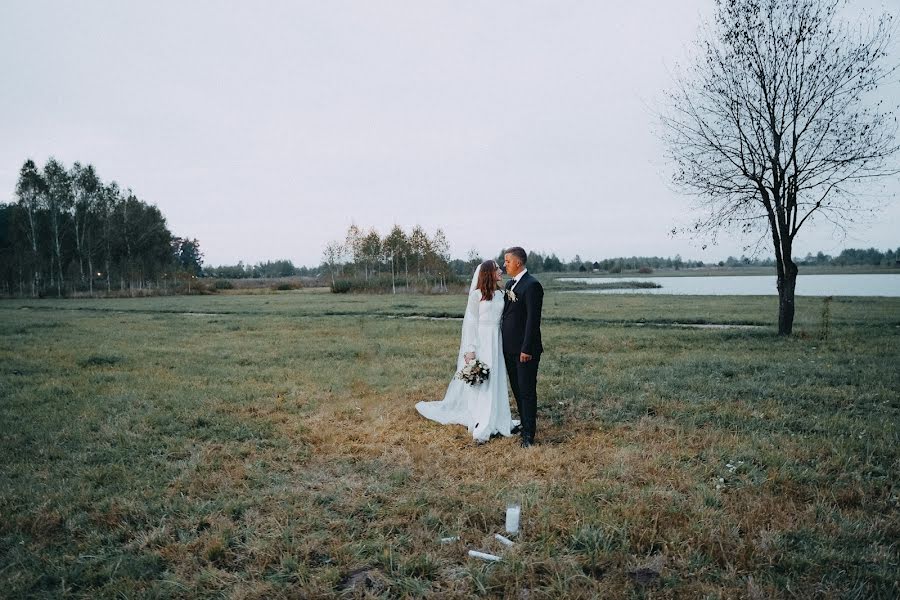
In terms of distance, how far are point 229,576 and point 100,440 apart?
476cm

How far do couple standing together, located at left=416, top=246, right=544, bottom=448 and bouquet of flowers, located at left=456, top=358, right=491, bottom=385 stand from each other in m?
0.09

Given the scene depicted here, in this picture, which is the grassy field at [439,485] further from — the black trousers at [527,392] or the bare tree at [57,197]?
the bare tree at [57,197]

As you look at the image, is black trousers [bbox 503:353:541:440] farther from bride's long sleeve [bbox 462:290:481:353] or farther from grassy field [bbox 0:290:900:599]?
bride's long sleeve [bbox 462:290:481:353]

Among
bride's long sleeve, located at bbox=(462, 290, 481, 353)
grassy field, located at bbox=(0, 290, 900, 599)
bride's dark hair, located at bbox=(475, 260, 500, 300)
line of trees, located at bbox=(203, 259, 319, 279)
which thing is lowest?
grassy field, located at bbox=(0, 290, 900, 599)

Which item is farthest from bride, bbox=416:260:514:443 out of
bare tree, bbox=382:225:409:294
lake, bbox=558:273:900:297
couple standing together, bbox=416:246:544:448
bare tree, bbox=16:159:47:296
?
bare tree, bbox=16:159:47:296

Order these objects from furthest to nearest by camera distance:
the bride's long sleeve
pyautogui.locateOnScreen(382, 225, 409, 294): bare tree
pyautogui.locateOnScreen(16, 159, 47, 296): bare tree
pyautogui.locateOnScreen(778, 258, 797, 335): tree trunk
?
pyautogui.locateOnScreen(382, 225, 409, 294): bare tree < pyautogui.locateOnScreen(16, 159, 47, 296): bare tree < pyautogui.locateOnScreen(778, 258, 797, 335): tree trunk < the bride's long sleeve

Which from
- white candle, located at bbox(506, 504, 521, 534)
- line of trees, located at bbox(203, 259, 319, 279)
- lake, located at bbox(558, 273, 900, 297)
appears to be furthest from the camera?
line of trees, located at bbox(203, 259, 319, 279)

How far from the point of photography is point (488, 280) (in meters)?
7.29

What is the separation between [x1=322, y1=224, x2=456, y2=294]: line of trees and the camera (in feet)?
194

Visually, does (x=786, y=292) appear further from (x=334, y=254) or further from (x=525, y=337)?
(x=334, y=254)

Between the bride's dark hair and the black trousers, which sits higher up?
the bride's dark hair

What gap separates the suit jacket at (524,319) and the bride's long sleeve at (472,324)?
46 centimetres

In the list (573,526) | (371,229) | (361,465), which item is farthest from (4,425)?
(371,229)

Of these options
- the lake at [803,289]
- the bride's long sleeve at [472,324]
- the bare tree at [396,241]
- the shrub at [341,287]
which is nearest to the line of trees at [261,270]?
the bare tree at [396,241]
